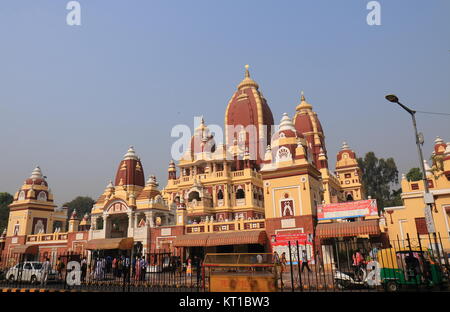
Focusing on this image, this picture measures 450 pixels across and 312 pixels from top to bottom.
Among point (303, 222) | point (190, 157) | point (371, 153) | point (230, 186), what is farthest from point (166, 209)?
point (371, 153)

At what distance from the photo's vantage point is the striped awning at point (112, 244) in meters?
24.9

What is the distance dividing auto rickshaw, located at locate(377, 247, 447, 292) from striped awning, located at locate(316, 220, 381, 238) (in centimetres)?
662

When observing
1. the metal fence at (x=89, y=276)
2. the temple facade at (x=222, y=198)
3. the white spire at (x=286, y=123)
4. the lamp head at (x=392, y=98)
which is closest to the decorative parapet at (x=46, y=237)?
the temple facade at (x=222, y=198)

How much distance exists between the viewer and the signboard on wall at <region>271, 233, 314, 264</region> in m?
21.6

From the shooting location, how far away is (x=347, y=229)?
66.9ft

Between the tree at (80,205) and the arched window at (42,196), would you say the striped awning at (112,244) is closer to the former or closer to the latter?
the arched window at (42,196)

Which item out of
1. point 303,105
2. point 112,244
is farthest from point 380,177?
point 112,244

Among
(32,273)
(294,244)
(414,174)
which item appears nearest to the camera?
(32,273)

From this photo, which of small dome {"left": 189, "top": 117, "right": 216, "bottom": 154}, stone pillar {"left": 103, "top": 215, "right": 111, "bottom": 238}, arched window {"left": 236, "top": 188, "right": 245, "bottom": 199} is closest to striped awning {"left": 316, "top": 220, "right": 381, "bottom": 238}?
arched window {"left": 236, "top": 188, "right": 245, "bottom": 199}

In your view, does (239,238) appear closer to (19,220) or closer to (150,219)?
(150,219)

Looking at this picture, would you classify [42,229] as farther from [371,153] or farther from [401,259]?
[371,153]

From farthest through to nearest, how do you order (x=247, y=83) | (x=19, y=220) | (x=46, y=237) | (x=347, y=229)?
1. (x=247, y=83)
2. (x=19, y=220)
3. (x=46, y=237)
4. (x=347, y=229)

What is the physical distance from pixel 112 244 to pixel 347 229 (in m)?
17.2

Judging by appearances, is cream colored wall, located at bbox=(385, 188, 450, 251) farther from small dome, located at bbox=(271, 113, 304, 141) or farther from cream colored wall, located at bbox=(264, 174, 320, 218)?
small dome, located at bbox=(271, 113, 304, 141)
